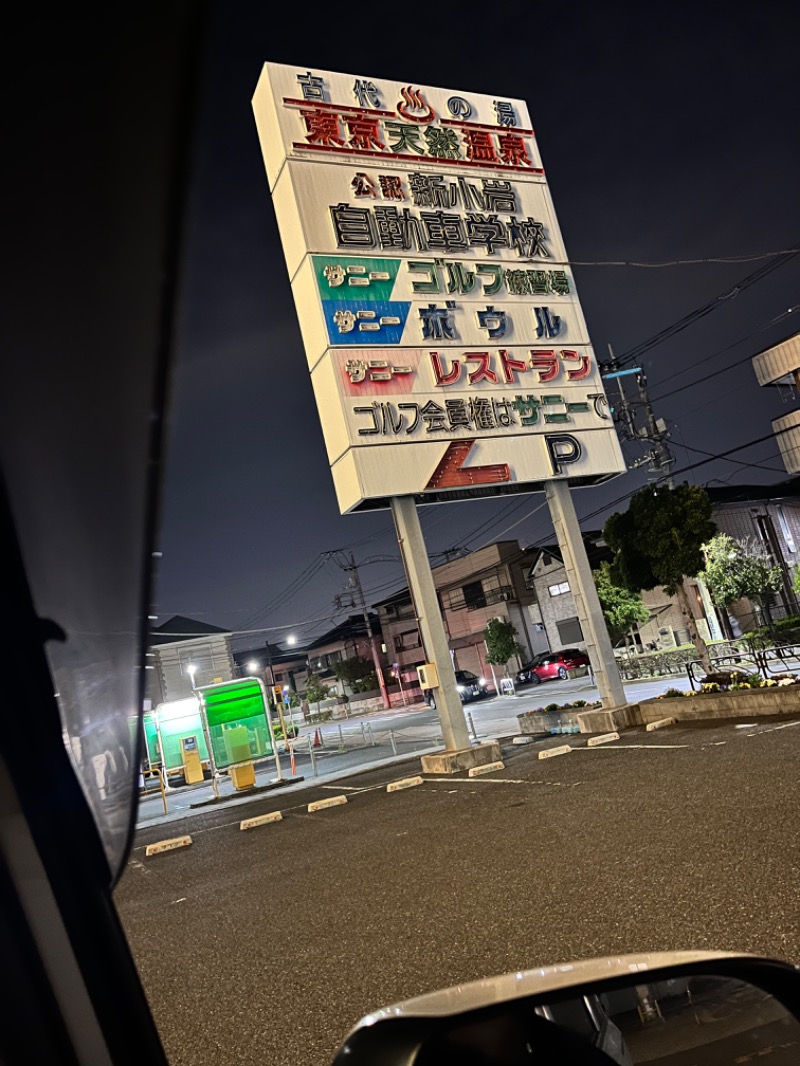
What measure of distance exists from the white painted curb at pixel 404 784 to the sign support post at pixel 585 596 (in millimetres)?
4010

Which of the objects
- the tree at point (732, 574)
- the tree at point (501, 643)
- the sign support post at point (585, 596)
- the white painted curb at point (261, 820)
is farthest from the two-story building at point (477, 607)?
the white painted curb at point (261, 820)

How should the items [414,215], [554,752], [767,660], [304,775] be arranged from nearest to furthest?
[554,752] < [414,215] < [767,660] < [304,775]

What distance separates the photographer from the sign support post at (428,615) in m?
13.9

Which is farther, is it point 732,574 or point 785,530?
point 785,530

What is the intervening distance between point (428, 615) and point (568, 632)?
3597 cm

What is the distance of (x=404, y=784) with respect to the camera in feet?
44.6

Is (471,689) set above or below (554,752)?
below

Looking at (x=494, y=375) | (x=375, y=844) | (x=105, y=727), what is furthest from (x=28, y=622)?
(x=494, y=375)

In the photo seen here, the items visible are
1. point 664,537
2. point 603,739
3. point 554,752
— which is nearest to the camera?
point 554,752

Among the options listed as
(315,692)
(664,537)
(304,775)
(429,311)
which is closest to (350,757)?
(304,775)

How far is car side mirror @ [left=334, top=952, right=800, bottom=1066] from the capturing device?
1.12 metres

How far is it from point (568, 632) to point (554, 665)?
278 inches

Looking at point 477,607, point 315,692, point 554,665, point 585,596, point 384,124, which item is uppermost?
point 384,124

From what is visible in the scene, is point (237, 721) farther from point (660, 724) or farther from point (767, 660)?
point (767, 660)
